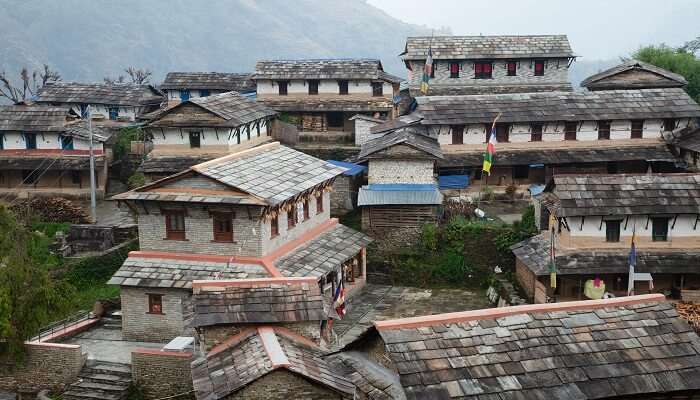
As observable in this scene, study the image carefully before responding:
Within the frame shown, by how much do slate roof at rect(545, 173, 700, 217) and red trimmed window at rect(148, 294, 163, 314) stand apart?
638 inches

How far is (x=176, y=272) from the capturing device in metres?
31.9

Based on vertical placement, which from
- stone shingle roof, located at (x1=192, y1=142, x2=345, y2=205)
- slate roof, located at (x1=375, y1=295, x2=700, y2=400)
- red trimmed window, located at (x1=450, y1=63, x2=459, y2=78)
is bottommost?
slate roof, located at (x1=375, y1=295, x2=700, y2=400)

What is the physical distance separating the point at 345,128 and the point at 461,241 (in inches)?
744

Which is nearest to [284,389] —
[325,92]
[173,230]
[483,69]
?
[173,230]

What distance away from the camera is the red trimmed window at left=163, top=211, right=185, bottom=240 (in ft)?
108

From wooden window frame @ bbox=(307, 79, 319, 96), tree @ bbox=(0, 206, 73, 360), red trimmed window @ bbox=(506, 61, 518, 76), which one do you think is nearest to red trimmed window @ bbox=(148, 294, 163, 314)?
tree @ bbox=(0, 206, 73, 360)

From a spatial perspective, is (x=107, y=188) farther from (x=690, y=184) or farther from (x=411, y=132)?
(x=690, y=184)

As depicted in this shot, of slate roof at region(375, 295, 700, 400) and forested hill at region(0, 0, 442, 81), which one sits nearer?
slate roof at region(375, 295, 700, 400)

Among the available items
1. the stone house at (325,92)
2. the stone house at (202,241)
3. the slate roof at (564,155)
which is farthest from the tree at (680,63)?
the stone house at (202,241)

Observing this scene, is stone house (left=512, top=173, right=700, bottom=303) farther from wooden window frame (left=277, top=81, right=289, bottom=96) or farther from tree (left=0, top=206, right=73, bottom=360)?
wooden window frame (left=277, top=81, right=289, bottom=96)

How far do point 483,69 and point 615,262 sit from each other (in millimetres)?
28162

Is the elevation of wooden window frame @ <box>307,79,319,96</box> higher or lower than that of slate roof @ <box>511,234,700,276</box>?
higher

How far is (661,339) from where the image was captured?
18109 mm

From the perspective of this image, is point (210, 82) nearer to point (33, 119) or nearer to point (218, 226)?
point (33, 119)
